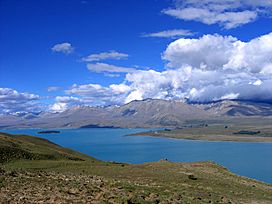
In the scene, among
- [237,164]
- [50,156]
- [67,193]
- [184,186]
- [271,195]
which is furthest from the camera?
[237,164]

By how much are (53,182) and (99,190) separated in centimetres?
425

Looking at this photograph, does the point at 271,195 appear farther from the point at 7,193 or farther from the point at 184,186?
the point at 7,193

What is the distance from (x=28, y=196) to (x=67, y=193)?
255 cm

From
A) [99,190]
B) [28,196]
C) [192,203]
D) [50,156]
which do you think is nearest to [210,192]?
[192,203]

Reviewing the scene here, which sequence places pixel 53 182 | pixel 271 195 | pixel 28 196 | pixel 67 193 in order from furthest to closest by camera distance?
pixel 271 195 < pixel 53 182 < pixel 67 193 < pixel 28 196

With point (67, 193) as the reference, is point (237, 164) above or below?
below

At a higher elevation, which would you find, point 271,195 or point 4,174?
point 4,174

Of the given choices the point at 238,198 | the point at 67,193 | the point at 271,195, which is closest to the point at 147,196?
the point at 67,193

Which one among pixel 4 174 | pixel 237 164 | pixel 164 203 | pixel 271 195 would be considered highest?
pixel 4 174

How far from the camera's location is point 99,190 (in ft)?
80.4

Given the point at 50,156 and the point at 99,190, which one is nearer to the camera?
the point at 99,190

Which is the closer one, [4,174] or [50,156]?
[4,174]

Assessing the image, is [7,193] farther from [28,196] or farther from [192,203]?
[192,203]

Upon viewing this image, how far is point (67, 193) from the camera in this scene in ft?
74.5
